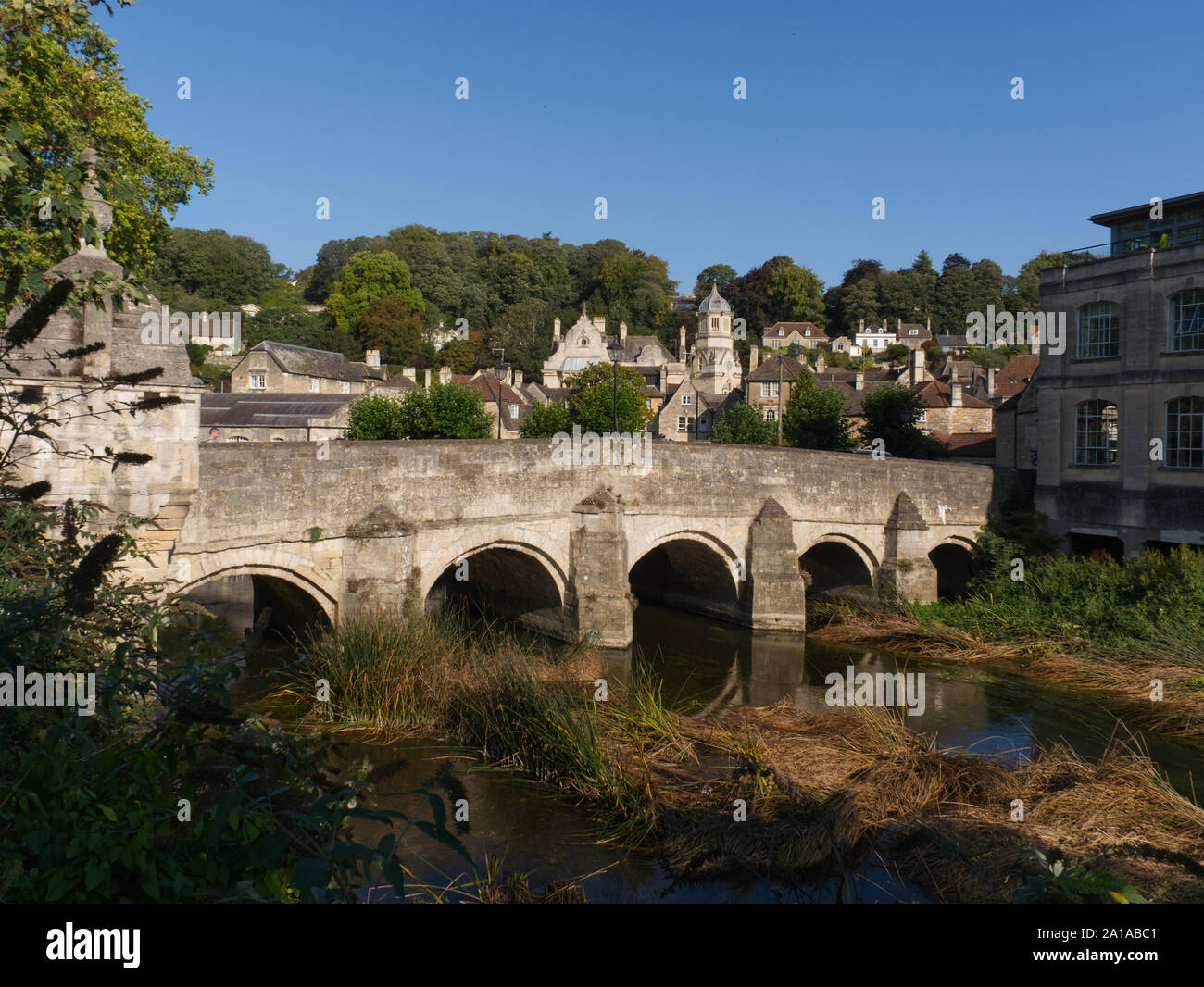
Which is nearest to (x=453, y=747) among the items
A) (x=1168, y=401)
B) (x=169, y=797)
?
(x=169, y=797)

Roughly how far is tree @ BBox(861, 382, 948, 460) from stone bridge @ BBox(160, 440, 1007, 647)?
17.7 feet

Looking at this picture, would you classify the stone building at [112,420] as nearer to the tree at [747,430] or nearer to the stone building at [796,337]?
the tree at [747,430]

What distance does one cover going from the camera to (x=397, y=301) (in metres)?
75.3

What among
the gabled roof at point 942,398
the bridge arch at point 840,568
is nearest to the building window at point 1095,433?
the bridge arch at point 840,568

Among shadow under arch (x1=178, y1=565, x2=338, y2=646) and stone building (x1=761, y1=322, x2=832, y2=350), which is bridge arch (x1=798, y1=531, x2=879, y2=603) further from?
stone building (x1=761, y1=322, x2=832, y2=350)

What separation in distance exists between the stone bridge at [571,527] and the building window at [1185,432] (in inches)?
154

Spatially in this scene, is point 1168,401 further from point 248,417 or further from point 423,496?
point 248,417

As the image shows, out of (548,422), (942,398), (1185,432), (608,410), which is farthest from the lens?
(942,398)

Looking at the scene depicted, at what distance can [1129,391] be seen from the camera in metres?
19.8

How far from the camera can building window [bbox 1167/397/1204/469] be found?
18.7m

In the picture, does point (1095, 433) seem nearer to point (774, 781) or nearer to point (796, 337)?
point (774, 781)

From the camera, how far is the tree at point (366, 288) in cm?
7862

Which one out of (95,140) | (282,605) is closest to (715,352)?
(282,605)

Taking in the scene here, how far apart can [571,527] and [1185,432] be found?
13.4 meters
